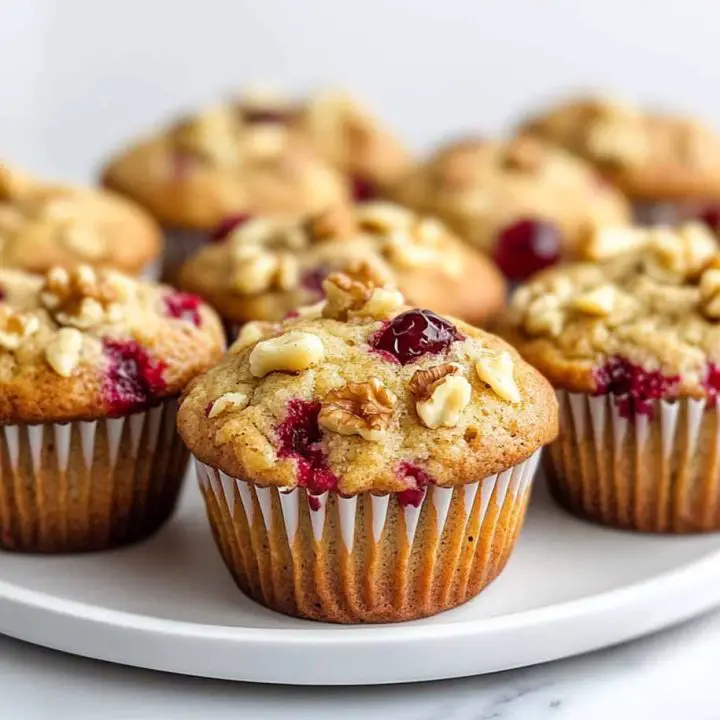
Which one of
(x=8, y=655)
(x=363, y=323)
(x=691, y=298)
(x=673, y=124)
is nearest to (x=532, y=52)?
(x=673, y=124)

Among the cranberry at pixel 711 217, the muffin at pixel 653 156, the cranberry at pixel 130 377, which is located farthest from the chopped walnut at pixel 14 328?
the muffin at pixel 653 156

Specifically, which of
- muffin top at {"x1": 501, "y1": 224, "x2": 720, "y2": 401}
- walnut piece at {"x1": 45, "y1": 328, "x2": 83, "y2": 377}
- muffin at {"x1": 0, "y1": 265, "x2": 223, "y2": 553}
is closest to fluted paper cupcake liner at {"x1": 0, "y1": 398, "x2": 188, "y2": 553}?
muffin at {"x1": 0, "y1": 265, "x2": 223, "y2": 553}

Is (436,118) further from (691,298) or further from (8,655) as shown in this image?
(8,655)

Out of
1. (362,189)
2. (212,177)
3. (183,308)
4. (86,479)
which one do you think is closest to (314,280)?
(183,308)

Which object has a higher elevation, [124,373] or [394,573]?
[124,373]

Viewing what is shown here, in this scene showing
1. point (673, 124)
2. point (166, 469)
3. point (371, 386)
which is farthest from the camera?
point (673, 124)

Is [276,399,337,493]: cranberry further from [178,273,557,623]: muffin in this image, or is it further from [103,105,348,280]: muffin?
[103,105,348,280]: muffin

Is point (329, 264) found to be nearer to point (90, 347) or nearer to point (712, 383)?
point (90, 347)
